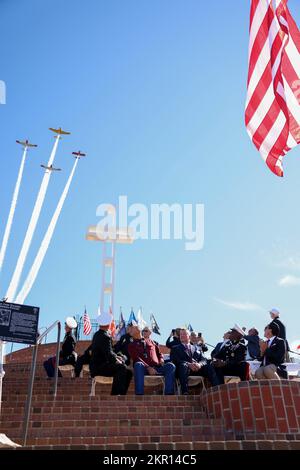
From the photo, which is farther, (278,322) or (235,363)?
(278,322)

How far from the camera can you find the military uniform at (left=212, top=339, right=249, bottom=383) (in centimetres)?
943

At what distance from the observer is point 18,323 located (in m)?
7.00

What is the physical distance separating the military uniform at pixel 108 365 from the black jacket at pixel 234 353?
5.79ft

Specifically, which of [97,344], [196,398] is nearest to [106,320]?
[97,344]

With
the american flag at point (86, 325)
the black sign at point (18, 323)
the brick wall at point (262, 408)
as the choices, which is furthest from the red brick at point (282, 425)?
the american flag at point (86, 325)

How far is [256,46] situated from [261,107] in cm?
92

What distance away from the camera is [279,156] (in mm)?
7766

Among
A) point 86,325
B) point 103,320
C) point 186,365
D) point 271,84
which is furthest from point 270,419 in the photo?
point 86,325

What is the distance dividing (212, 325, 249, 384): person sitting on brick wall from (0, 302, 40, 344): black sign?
374 centimetres

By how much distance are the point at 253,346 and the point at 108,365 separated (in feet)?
18.2

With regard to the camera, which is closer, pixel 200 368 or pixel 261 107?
pixel 261 107

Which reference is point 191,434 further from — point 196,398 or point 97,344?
point 97,344

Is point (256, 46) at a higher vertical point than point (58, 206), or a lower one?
lower

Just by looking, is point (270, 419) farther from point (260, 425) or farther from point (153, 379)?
point (153, 379)
